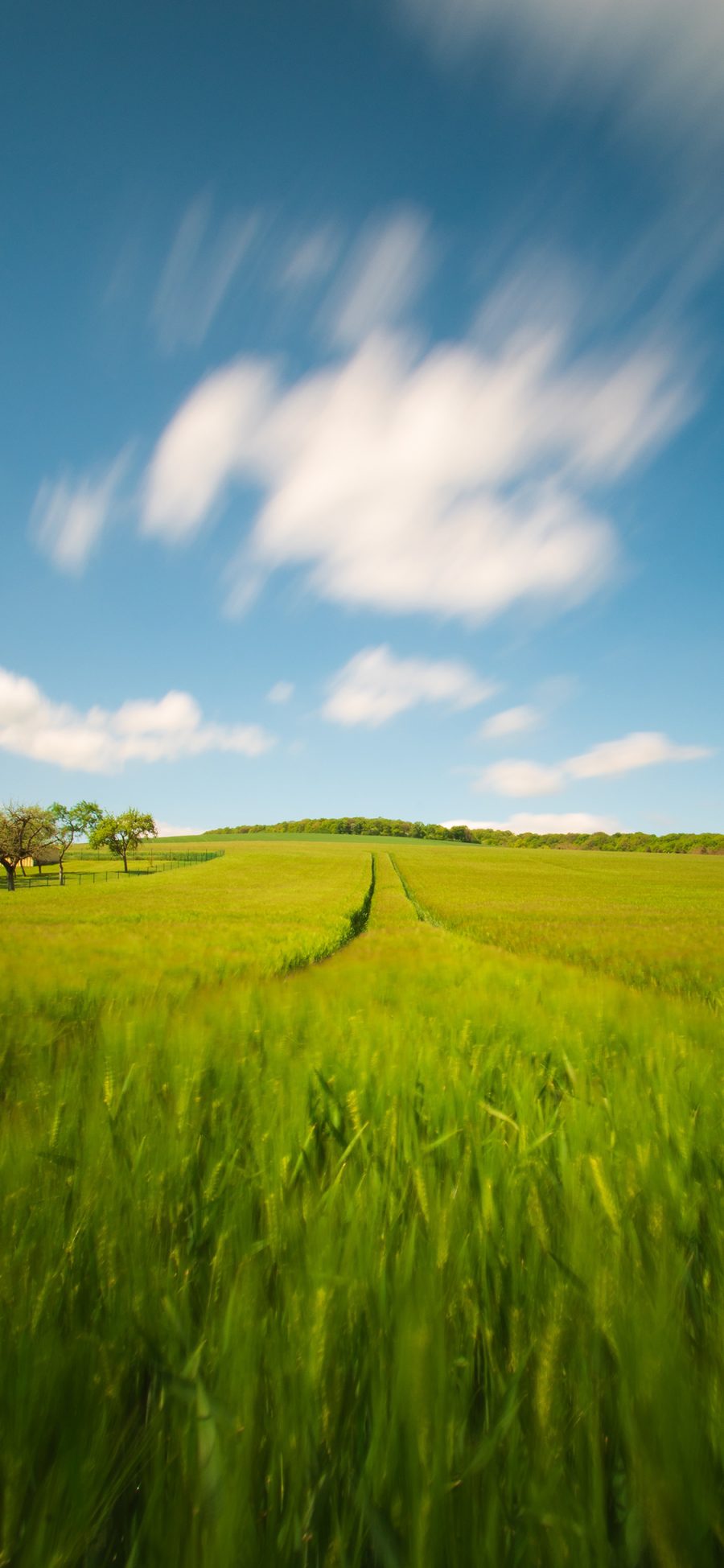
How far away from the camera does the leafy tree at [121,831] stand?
281 ft

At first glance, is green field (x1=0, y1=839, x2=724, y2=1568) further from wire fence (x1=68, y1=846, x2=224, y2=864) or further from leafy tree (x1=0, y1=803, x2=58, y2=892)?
wire fence (x1=68, y1=846, x2=224, y2=864)

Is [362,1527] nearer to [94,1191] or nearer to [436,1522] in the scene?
[436,1522]

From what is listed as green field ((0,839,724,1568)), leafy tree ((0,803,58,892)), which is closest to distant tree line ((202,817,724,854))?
leafy tree ((0,803,58,892))

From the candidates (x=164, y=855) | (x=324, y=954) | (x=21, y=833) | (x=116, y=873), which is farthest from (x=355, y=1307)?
(x=164, y=855)

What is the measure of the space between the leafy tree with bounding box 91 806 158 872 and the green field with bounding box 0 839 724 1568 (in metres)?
88.8

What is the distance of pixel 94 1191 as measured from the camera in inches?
52.9

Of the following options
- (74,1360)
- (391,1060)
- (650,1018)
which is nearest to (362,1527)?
(74,1360)

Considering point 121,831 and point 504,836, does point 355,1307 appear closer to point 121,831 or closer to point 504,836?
point 121,831

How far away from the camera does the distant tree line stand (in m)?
116

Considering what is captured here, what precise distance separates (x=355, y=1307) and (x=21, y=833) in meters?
79.3

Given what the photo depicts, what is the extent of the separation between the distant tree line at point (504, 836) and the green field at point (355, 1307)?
11776 centimetres

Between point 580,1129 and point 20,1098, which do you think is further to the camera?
point 20,1098

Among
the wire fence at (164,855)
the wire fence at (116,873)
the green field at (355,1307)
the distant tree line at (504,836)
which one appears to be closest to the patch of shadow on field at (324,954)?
the green field at (355,1307)

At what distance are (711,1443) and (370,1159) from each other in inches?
38.2
